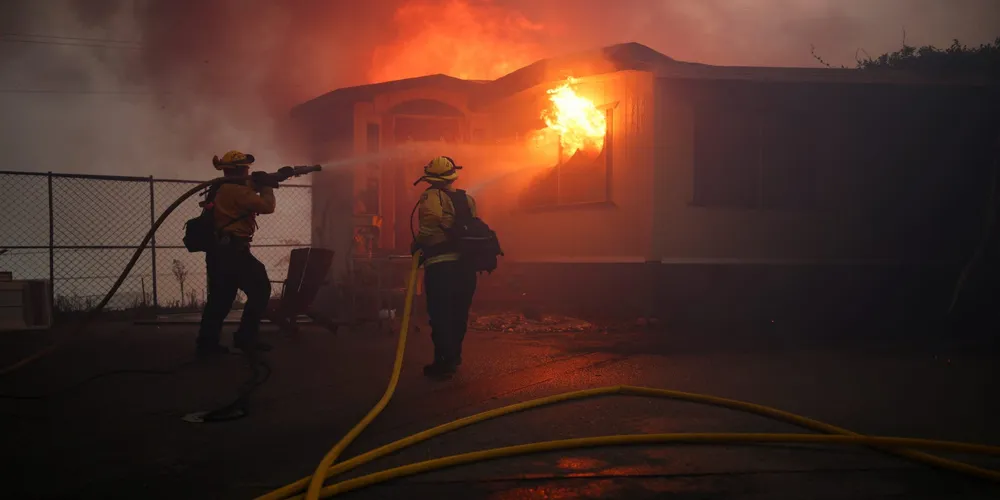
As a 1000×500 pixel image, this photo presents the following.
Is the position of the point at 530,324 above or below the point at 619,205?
below

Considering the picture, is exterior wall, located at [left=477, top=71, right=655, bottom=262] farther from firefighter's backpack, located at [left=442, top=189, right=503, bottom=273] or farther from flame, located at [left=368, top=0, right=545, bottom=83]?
firefighter's backpack, located at [left=442, top=189, right=503, bottom=273]

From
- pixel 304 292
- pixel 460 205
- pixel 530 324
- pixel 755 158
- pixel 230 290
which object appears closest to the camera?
pixel 460 205

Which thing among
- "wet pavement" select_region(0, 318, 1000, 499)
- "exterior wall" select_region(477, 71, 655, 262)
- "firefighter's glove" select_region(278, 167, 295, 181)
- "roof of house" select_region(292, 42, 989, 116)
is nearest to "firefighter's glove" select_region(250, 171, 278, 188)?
"firefighter's glove" select_region(278, 167, 295, 181)

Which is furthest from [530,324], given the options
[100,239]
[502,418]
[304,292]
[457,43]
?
[457,43]

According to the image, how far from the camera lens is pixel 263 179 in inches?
296

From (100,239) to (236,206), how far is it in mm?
5490

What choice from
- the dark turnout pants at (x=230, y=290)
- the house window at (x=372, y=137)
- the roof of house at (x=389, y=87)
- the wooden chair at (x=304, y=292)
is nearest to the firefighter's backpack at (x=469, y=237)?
the dark turnout pants at (x=230, y=290)

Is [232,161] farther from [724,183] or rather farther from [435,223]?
[724,183]

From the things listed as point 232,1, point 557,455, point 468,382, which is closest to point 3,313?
point 468,382

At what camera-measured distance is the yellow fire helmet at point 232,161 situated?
7477mm

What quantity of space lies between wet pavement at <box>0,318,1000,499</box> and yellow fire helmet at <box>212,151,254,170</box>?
1.92 meters

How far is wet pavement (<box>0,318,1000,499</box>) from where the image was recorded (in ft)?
11.5

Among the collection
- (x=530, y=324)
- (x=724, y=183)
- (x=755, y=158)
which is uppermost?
(x=755, y=158)

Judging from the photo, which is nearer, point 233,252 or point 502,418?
point 502,418
